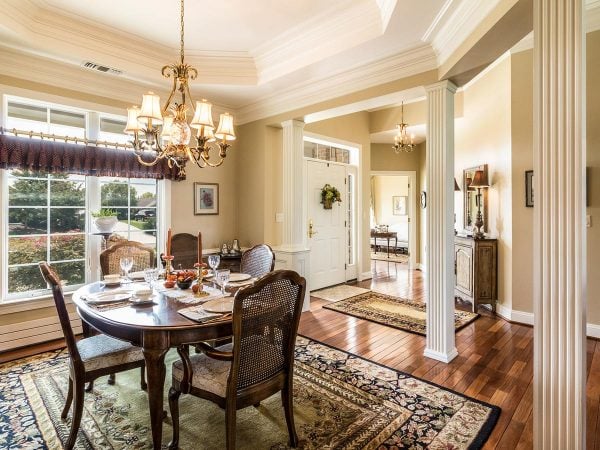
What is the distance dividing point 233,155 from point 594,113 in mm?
4214

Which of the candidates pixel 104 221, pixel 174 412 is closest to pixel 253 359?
pixel 174 412

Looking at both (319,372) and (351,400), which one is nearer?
(351,400)

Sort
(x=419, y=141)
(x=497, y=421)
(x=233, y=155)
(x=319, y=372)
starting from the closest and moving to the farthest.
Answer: (x=497, y=421) → (x=319, y=372) → (x=233, y=155) → (x=419, y=141)

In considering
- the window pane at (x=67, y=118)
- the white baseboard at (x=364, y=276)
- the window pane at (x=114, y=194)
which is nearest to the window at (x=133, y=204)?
the window pane at (x=114, y=194)

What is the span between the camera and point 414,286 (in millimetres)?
5727

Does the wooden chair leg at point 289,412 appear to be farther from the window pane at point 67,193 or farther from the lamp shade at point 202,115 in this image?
the window pane at point 67,193

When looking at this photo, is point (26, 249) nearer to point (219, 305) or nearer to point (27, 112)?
point (27, 112)

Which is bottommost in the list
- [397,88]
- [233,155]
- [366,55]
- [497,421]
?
[497,421]

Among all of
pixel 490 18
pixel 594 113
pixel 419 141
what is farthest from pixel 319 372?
pixel 419 141

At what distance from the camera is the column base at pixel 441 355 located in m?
2.91

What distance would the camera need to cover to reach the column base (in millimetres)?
2908

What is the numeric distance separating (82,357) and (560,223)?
2.60 m

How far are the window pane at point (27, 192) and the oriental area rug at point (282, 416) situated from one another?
60.9 inches

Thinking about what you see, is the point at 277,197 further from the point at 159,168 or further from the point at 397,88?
the point at 397,88
